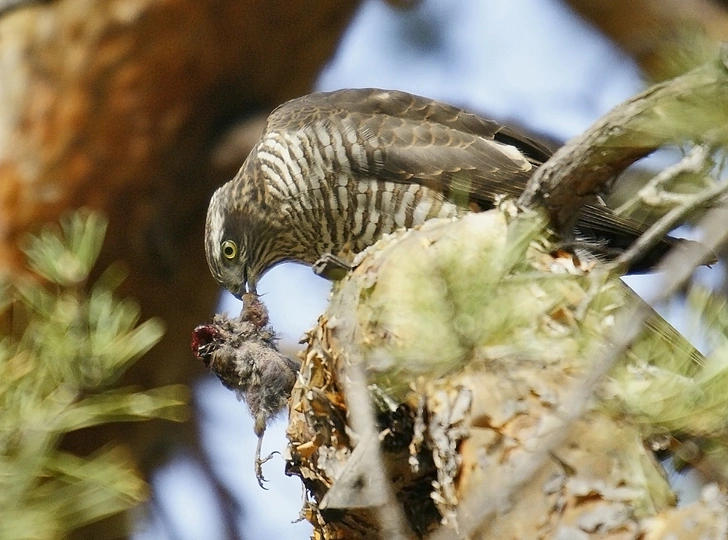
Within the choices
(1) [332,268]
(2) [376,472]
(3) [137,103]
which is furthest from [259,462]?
(3) [137,103]

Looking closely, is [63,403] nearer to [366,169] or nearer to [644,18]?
[366,169]

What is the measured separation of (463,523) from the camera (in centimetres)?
156

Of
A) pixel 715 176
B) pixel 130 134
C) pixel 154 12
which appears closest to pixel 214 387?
pixel 130 134

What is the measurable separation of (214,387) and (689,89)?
3867 mm

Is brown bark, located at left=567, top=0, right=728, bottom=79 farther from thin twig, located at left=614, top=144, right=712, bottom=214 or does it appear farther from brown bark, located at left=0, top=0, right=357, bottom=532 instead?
thin twig, located at left=614, top=144, right=712, bottom=214

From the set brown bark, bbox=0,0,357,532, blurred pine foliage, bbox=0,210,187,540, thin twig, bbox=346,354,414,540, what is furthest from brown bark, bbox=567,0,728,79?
blurred pine foliage, bbox=0,210,187,540

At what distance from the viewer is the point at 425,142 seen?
2885 mm

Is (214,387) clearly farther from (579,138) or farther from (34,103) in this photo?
A: (579,138)

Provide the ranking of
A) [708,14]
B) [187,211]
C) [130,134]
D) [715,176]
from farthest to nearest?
[187,211]
[130,134]
[708,14]
[715,176]

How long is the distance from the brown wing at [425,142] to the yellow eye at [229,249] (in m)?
0.47

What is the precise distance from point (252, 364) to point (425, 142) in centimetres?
85

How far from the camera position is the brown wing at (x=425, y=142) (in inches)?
109

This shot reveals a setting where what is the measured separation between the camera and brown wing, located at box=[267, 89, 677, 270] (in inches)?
109

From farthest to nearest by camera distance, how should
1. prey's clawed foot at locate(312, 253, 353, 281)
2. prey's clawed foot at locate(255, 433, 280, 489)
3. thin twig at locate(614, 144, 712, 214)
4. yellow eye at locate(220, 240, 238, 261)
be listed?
yellow eye at locate(220, 240, 238, 261)
prey's clawed foot at locate(255, 433, 280, 489)
prey's clawed foot at locate(312, 253, 353, 281)
thin twig at locate(614, 144, 712, 214)
